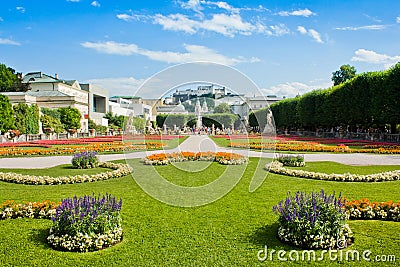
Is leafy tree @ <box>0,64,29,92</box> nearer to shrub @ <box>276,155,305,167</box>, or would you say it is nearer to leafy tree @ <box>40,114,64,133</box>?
leafy tree @ <box>40,114,64,133</box>

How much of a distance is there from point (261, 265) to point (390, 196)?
4.81 m

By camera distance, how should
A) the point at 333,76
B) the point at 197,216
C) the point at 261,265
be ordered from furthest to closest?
the point at 333,76 → the point at 197,216 → the point at 261,265

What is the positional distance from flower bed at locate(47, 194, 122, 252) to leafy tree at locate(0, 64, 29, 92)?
210 feet

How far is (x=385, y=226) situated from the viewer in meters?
5.86

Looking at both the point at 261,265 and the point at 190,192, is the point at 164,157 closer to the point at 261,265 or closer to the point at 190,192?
the point at 190,192

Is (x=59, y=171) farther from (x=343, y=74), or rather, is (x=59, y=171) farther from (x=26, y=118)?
(x=343, y=74)

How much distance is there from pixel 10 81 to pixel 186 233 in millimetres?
65087

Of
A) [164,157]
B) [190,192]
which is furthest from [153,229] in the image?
[164,157]

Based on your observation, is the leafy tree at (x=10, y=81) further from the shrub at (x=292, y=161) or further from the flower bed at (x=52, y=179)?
the shrub at (x=292, y=161)

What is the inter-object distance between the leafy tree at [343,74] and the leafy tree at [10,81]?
57947 millimetres

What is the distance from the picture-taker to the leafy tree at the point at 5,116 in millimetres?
34300

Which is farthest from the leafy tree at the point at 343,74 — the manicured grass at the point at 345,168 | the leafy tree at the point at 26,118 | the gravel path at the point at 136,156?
the manicured grass at the point at 345,168

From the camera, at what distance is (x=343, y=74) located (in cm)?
7344

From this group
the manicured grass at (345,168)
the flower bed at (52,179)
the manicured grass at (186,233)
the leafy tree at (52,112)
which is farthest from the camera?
the leafy tree at (52,112)
